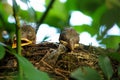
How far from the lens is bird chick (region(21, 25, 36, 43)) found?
5.98ft

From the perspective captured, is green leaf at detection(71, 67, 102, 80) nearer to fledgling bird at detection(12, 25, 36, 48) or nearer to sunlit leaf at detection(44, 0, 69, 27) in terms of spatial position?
fledgling bird at detection(12, 25, 36, 48)

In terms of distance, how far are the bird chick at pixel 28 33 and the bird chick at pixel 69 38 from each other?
0.17m

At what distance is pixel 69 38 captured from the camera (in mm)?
1729

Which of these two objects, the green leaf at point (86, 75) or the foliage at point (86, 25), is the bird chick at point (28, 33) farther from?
the green leaf at point (86, 75)

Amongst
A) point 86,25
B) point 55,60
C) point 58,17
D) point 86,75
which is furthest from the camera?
point 58,17

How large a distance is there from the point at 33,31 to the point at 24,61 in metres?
0.81

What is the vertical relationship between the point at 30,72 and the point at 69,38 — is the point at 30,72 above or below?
below

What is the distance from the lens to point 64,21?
2.24 metres

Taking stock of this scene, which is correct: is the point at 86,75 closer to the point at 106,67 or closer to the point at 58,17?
the point at 106,67

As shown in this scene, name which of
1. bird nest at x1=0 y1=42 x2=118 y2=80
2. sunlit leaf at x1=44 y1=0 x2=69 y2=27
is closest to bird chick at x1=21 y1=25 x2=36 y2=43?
bird nest at x1=0 y1=42 x2=118 y2=80

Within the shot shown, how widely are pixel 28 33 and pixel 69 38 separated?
245 mm

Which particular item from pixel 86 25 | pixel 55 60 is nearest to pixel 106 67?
pixel 55 60

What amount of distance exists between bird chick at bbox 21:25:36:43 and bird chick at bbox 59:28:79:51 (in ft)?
0.56

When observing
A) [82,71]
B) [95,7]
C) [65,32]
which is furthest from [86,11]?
[82,71]
